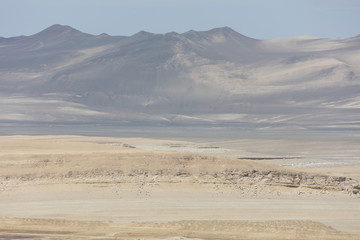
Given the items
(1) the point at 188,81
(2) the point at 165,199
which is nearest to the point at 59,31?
(1) the point at 188,81

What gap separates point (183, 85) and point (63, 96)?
21.8m

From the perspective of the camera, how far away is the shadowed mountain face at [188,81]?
108938 mm

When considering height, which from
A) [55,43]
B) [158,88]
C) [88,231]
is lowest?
[88,231]

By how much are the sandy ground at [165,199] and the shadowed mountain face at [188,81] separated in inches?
→ 2513

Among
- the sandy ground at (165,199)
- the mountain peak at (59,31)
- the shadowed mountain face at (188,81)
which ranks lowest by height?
the sandy ground at (165,199)

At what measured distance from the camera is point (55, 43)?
179875 millimetres

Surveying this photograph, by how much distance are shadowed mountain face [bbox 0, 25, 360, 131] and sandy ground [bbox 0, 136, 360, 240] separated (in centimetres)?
6383

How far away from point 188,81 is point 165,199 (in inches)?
4440

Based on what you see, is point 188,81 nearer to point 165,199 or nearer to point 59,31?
point 59,31

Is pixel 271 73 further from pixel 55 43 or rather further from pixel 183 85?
pixel 55 43

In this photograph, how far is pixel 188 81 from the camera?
134m

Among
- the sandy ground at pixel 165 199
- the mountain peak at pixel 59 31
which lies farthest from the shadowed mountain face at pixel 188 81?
the sandy ground at pixel 165 199

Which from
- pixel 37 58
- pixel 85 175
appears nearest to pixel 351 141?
pixel 85 175

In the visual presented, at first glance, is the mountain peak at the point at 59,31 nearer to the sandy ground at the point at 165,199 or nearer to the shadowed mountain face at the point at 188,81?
the shadowed mountain face at the point at 188,81
